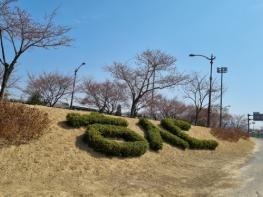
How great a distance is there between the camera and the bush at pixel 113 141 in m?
15.0

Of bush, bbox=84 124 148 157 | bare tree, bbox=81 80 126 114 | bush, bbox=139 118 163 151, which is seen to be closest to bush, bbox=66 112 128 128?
bush, bbox=84 124 148 157

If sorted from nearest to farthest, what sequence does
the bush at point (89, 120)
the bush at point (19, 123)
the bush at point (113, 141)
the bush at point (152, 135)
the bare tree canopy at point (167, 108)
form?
the bush at point (19, 123), the bush at point (113, 141), the bush at point (89, 120), the bush at point (152, 135), the bare tree canopy at point (167, 108)

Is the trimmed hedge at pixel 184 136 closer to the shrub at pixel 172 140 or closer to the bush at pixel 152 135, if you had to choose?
the shrub at pixel 172 140

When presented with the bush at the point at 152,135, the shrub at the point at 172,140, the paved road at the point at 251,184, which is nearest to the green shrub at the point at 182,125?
the shrub at the point at 172,140

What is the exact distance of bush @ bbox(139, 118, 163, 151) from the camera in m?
18.8

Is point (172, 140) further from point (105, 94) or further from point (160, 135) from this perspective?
point (105, 94)

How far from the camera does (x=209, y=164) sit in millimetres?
18938

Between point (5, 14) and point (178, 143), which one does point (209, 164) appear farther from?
point (5, 14)

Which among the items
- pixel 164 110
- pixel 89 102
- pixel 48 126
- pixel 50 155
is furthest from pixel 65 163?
pixel 164 110

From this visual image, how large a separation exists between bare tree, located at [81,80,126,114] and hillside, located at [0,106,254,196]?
134 ft

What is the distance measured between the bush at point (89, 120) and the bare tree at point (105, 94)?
3873cm

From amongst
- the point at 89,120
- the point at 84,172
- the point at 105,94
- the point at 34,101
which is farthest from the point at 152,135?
the point at 105,94

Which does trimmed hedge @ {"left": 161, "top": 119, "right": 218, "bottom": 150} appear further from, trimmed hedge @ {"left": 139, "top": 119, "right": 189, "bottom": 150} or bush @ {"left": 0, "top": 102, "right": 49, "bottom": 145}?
bush @ {"left": 0, "top": 102, "right": 49, "bottom": 145}

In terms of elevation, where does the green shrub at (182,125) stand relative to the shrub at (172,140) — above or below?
above
